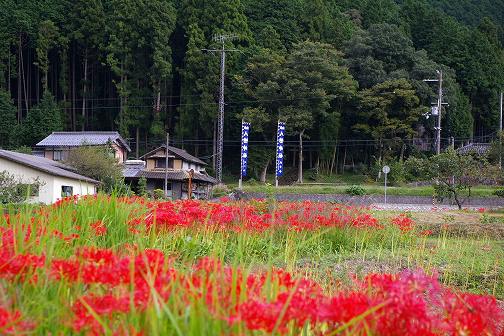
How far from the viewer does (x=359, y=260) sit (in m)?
6.67

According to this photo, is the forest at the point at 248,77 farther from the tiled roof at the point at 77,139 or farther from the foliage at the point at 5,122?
the tiled roof at the point at 77,139

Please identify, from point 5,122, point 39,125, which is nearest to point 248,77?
point 39,125

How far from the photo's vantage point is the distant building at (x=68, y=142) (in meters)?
37.1

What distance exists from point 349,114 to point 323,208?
1473 inches

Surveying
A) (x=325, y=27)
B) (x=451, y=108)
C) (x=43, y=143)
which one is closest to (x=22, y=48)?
(x=43, y=143)

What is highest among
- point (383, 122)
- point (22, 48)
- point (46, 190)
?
point (22, 48)

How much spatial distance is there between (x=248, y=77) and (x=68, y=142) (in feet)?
45.6

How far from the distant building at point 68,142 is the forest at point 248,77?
530 cm

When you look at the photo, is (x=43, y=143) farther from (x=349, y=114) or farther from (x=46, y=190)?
(x=349, y=114)

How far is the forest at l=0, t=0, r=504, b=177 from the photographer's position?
42.2 meters

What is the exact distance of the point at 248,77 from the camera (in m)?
43.7

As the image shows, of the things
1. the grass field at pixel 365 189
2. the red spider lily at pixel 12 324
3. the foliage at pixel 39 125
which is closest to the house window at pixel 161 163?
the grass field at pixel 365 189


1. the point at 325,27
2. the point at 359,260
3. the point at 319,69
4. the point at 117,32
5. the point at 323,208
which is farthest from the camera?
the point at 325,27

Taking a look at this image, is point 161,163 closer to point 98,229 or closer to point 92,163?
point 92,163
